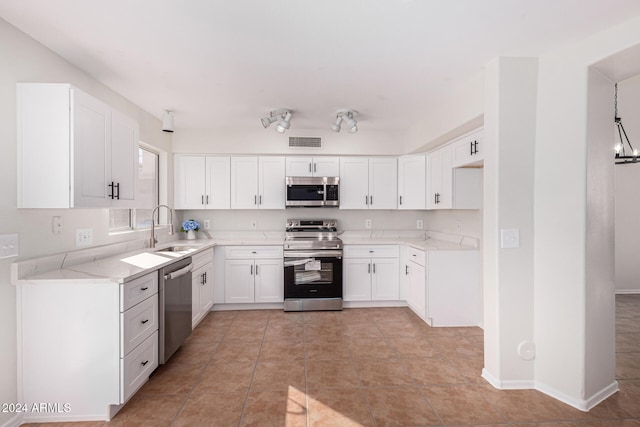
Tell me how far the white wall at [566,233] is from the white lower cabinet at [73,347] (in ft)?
9.48

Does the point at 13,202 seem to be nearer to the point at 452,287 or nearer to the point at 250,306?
the point at 250,306

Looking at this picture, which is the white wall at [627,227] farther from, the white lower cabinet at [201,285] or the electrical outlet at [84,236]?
the electrical outlet at [84,236]

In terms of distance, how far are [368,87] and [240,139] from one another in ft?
6.93

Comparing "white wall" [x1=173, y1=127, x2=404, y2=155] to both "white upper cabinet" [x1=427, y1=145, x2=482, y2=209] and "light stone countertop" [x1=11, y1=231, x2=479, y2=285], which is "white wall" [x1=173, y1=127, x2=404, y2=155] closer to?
"white upper cabinet" [x1=427, y1=145, x2=482, y2=209]

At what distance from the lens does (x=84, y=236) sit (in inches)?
98.5

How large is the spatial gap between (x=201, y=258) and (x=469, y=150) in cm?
315

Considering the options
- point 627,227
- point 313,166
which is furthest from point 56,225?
point 627,227

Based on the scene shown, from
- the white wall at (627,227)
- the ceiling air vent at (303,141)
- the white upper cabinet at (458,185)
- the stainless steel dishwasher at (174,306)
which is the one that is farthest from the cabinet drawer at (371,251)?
the white wall at (627,227)

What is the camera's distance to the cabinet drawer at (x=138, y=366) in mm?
1961

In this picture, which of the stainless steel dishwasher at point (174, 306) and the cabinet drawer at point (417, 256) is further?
the cabinet drawer at point (417, 256)

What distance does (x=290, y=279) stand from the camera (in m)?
4.02

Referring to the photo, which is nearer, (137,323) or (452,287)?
(137,323)

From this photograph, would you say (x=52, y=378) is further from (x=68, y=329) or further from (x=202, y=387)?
(x=202, y=387)

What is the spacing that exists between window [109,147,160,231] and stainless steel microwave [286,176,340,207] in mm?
1723
